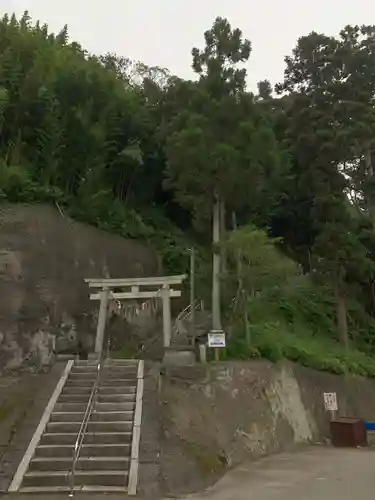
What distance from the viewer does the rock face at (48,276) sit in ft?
51.5

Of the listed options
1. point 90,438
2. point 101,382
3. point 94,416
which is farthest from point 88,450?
point 101,382

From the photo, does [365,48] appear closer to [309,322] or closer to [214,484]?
[309,322]

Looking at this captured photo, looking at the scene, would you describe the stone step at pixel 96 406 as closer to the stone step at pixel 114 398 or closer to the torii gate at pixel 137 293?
the stone step at pixel 114 398

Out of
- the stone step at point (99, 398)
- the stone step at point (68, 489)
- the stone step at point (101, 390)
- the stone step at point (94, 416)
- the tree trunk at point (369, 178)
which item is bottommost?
the stone step at point (68, 489)

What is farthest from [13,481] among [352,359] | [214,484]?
[352,359]

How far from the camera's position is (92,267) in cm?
1773

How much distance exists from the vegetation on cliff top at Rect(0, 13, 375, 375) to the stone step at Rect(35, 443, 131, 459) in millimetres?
6089

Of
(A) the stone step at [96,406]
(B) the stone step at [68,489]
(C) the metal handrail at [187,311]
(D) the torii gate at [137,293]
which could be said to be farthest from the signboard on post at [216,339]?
(B) the stone step at [68,489]

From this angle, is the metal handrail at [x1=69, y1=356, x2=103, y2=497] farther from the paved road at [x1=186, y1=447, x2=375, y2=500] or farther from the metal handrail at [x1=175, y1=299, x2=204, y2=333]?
the metal handrail at [x1=175, y1=299, x2=204, y2=333]

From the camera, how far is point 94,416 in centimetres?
1027

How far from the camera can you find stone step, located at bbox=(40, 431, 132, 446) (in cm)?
951

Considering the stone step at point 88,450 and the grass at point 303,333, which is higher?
the grass at point 303,333

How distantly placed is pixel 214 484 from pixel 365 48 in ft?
62.4

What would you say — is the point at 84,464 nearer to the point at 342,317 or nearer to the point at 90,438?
the point at 90,438
